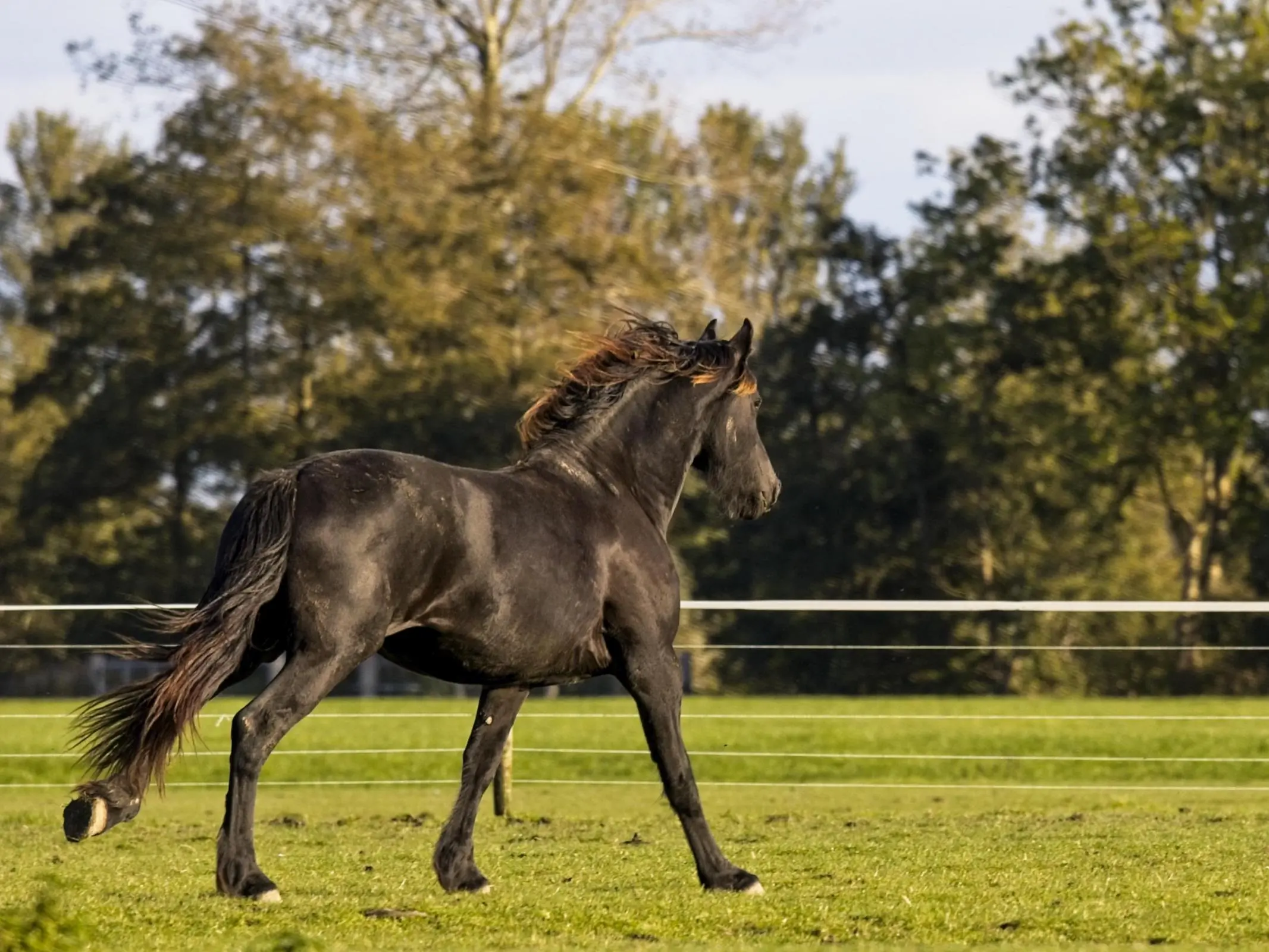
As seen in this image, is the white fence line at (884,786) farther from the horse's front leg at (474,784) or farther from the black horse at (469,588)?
the black horse at (469,588)

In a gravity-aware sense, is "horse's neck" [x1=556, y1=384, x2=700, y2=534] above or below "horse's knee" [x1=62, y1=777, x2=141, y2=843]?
above

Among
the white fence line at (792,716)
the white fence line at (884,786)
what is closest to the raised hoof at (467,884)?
the white fence line at (792,716)

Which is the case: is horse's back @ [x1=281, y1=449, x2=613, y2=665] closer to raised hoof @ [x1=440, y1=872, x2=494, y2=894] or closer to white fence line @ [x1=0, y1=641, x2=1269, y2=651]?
white fence line @ [x1=0, y1=641, x2=1269, y2=651]

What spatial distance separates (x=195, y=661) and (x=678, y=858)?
9.39 feet

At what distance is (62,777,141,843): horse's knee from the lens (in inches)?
258

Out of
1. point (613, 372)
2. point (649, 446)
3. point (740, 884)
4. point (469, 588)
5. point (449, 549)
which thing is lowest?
point (740, 884)

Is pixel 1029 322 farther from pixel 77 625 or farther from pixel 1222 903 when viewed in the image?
pixel 1222 903

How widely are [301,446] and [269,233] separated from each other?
3.86m

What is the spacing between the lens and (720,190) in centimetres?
3594

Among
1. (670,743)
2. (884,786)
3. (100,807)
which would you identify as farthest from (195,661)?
(884,786)

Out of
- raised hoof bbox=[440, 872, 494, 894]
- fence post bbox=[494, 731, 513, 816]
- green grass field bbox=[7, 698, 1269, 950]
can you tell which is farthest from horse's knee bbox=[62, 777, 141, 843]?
fence post bbox=[494, 731, 513, 816]

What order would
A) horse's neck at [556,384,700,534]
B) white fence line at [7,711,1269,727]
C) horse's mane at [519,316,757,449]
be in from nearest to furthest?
horse's neck at [556,384,700,534] → horse's mane at [519,316,757,449] → white fence line at [7,711,1269,727]

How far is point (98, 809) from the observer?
658 centimetres

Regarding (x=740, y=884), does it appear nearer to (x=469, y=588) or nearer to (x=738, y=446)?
(x=469, y=588)
